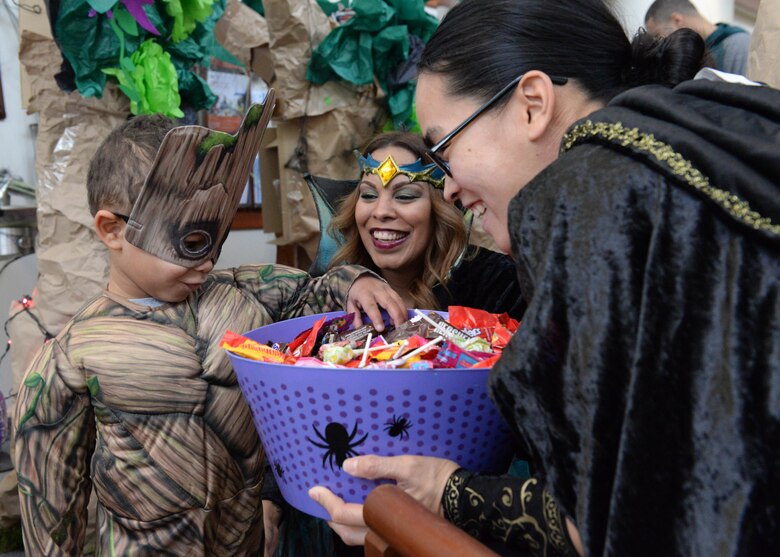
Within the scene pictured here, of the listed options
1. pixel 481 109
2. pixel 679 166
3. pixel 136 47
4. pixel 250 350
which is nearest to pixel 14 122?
pixel 136 47

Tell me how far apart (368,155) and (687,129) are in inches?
60.3

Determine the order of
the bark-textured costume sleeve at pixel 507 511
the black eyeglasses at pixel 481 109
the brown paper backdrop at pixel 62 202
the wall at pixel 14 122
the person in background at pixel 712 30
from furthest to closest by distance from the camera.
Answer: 1. the wall at pixel 14 122
2. the person in background at pixel 712 30
3. the brown paper backdrop at pixel 62 202
4. the black eyeglasses at pixel 481 109
5. the bark-textured costume sleeve at pixel 507 511

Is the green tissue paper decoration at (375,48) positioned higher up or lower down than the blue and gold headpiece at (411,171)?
higher up

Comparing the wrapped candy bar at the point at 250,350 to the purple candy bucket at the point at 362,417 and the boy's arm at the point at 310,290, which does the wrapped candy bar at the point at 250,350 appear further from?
the boy's arm at the point at 310,290

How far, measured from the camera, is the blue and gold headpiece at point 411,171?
6.71 ft

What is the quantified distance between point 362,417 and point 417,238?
1.16 meters

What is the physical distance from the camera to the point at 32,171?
10.6 ft

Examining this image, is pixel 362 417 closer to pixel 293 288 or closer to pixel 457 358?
pixel 457 358

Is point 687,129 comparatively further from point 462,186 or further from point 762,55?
point 762,55

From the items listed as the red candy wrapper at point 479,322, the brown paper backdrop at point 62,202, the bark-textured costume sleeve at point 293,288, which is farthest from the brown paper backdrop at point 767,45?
Answer: the brown paper backdrop at point 62,202

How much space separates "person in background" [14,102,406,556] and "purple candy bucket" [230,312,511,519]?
26cm

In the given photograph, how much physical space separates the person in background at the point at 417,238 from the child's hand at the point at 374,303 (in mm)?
536

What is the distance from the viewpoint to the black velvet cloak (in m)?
0.61

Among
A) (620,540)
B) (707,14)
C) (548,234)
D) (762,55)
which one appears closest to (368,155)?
(762,55)
